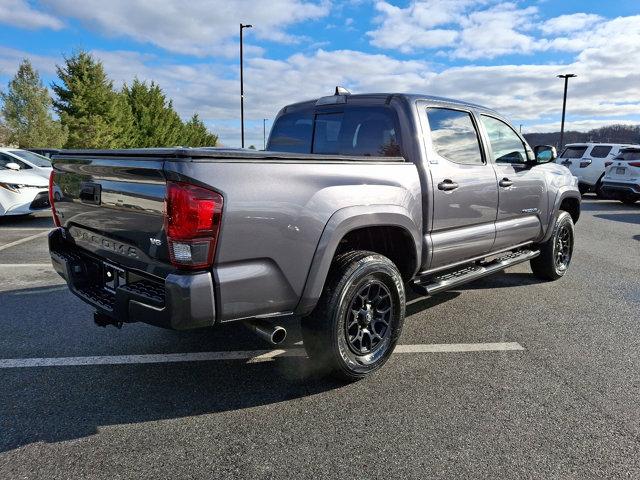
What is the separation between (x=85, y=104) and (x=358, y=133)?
111 ft

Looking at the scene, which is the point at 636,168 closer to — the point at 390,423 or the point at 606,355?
the point at 606,355

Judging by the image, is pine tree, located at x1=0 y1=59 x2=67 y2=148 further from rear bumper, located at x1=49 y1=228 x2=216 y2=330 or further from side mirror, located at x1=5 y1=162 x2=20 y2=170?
rear bumper, located at x1=49 y1=228 x2=216 y2=330

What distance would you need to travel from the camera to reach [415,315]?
4.53 m

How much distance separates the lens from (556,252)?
18.8 feet

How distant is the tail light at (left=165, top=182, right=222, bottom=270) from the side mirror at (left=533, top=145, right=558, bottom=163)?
3.86m

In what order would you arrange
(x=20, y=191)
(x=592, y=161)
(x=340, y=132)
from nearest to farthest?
(x=340, y=132) → (x=20, y=191) → (x=592, y=161)

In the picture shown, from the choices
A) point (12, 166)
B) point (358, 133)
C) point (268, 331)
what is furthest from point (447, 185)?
point (12, 166)

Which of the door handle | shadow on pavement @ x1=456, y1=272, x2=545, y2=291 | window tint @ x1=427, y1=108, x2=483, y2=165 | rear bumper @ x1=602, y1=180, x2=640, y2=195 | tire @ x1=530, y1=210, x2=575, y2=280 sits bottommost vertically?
shadow on pavement @ x1=456, y1=272, x2=545, y2=291

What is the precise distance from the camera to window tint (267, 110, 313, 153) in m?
4.39

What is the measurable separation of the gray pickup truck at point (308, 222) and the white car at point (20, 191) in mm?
7274

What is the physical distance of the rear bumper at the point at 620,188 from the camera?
529 inches

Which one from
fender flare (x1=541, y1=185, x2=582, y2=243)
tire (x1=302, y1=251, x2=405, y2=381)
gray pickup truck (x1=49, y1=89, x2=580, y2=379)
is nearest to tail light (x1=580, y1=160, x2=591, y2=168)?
fender flare (x1=541, y1=185, x2=582, y2=243)

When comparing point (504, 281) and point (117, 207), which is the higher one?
point (117, 207)

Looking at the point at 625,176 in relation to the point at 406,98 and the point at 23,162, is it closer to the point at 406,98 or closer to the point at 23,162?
the point at 406,98
